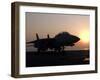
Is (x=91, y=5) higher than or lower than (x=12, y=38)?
higher

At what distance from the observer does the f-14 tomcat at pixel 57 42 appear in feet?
7.95

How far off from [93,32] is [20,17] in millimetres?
778

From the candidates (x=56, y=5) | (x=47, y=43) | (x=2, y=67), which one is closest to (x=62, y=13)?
(x=56, y=5)

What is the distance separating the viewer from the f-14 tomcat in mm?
2424

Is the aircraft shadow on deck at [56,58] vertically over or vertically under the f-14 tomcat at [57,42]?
under

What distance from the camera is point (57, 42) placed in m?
2.51

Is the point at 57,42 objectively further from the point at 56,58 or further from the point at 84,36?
the point at 84,36

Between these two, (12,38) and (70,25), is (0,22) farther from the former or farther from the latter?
(70,25)

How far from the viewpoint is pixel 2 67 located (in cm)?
223

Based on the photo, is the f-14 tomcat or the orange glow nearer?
the f-14 tomcat

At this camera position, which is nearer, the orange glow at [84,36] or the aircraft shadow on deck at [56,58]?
the aircraft shadow on deck at [56,58]

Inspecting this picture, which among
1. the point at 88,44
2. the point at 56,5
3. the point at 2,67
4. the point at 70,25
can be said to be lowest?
the point at 2,67

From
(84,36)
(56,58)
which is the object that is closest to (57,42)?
(56,58)

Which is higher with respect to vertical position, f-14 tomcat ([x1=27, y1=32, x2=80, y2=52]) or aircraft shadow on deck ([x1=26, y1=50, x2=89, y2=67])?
f-14 tomcat ([x1=27, y1=32, x2=80, y2=52])
